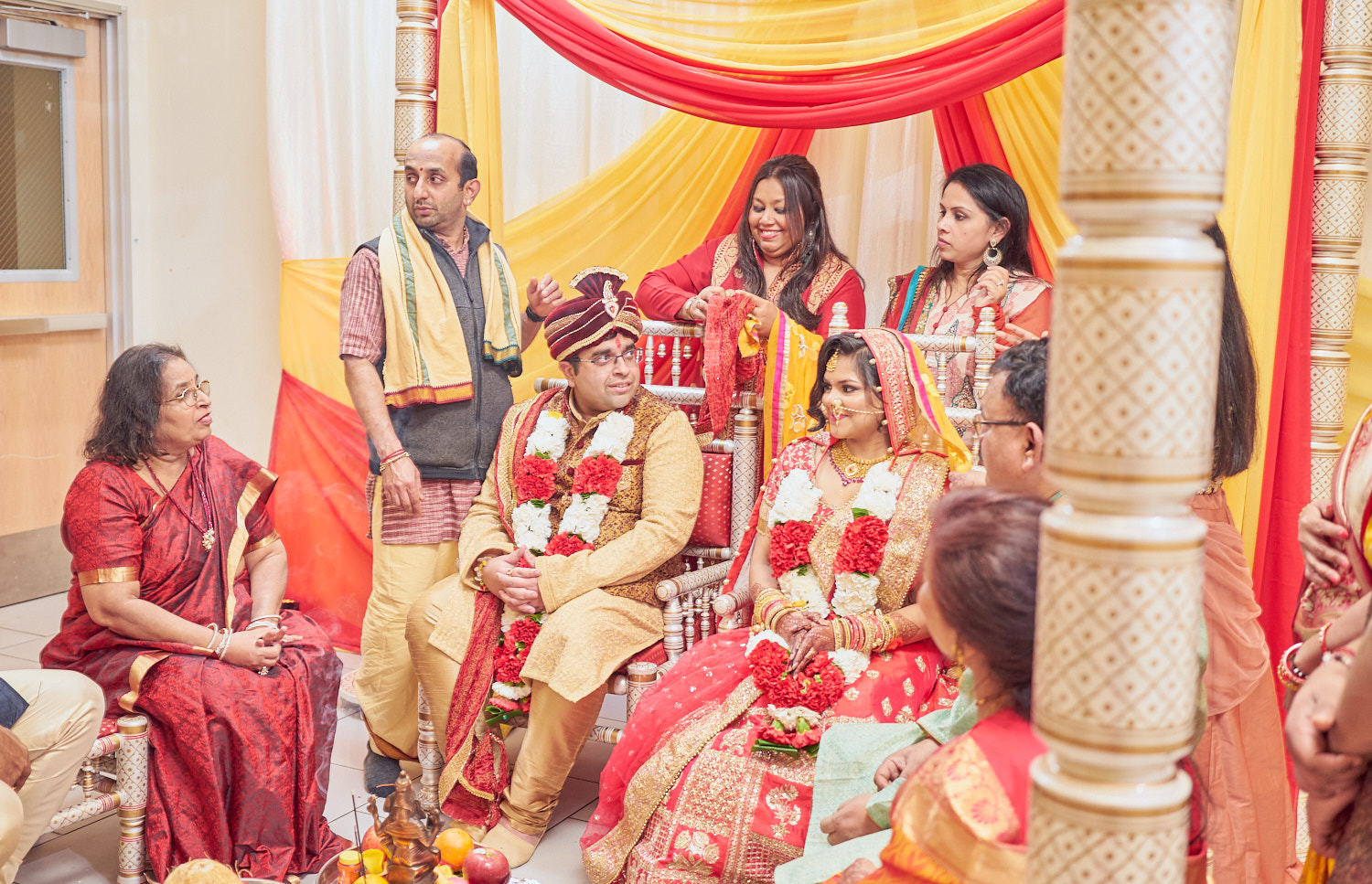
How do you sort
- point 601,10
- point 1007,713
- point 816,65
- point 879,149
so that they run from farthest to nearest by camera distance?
1. point 879,149
2. point 601,10
3. point 816,65
4. point 1007,713

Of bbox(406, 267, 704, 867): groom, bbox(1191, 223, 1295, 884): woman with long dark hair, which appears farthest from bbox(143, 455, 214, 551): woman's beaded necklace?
bbox(1191, 223, 1295, 884): woman with long dark hair

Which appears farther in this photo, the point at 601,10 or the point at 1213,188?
the point at 601,10

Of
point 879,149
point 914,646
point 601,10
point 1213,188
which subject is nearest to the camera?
point 1213,188

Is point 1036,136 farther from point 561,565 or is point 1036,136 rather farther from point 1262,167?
point 561,565

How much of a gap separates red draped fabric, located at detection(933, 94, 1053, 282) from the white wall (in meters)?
2.95

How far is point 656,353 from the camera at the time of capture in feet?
13.2

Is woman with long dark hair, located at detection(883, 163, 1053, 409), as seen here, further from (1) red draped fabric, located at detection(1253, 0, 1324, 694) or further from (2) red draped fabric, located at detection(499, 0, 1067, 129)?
(1) red draped fabric, located at detection(1253, 0, 1324, 694)

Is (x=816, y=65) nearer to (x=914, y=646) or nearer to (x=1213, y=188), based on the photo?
(x=914, y=646)

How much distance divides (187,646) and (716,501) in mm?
1476

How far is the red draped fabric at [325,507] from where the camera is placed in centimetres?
478

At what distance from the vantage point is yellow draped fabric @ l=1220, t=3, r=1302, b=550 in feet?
9.77

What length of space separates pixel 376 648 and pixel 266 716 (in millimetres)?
743

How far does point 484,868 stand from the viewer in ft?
7.15

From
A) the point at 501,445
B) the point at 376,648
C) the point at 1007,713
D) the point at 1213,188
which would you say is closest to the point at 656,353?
the point at 501,445
